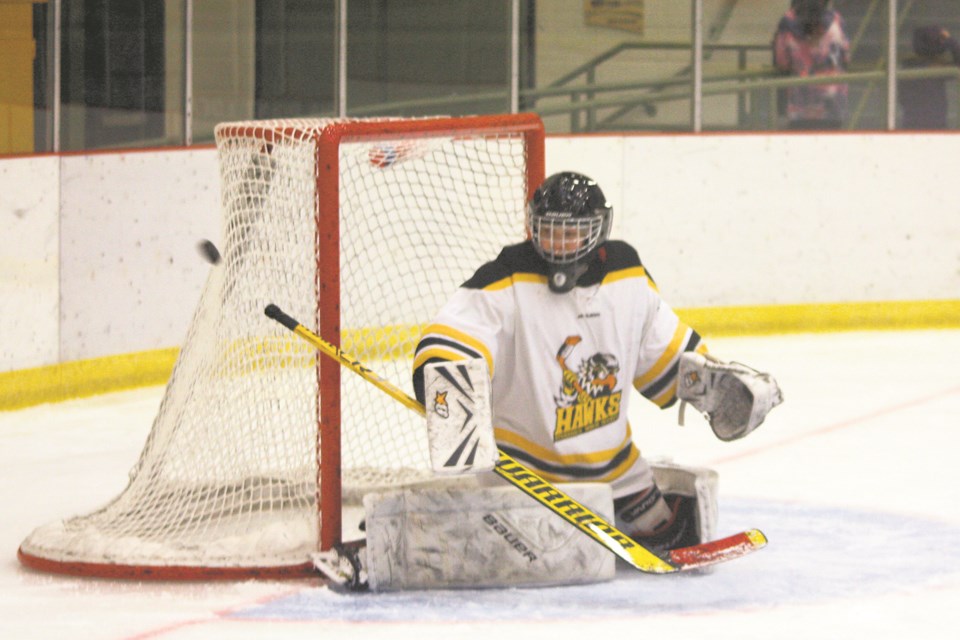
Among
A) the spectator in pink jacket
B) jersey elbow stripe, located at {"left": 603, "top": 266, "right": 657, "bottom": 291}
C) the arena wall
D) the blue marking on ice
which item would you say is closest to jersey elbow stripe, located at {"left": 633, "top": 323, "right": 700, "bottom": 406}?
jersey elbow stripe, located at {"left": 603, "top": 266, "right": 657, "bottom": 291}

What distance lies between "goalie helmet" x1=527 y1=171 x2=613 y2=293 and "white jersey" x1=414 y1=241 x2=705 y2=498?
0.05 metres

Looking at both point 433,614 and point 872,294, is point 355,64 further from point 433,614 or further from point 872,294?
point 433,614

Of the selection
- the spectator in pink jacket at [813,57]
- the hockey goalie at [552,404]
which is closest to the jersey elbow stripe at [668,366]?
the hockey goalie at [552,404]

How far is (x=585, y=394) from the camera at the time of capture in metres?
3.73

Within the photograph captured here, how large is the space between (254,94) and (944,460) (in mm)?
3031

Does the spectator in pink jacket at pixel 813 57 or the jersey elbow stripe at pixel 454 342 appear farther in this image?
the spectator in pink jacket at pixel 813 57

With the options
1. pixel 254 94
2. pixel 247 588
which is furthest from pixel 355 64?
pixel 247 588

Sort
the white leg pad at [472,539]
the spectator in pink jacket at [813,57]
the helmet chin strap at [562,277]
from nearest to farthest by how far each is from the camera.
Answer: the white leg pad at [472,539] < the helmet chin strap at [562,277] < the spectator in pink jacket at [813,57]

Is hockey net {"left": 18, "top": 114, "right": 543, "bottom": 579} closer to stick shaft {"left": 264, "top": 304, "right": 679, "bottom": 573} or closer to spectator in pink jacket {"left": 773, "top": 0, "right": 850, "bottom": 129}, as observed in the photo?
stick shaft {"left": 264, "top": 304, "right": 679, "bottom": 573}

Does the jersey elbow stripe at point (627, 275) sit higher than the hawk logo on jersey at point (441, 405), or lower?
higher

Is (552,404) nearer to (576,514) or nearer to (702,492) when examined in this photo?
(576,514)

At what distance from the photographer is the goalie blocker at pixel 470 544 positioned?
358 cm

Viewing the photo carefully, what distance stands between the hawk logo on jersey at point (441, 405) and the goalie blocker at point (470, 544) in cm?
23

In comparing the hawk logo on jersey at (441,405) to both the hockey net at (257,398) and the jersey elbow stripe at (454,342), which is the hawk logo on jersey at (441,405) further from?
the hockey net at (257,398)
